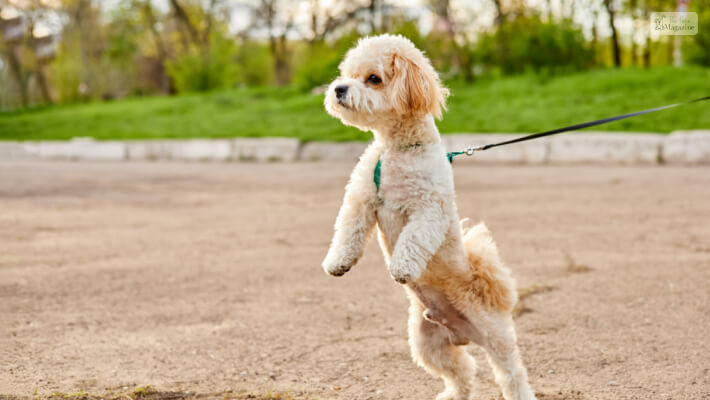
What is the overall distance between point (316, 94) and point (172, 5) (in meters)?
16.6

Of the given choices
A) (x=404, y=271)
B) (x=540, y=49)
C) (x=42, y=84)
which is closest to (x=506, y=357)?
(x=404, y=271)

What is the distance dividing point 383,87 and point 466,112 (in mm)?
12576

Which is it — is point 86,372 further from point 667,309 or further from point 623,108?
point 623,108

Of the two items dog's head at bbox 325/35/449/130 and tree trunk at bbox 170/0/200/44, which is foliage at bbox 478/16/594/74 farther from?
tree trunk at bbox 170/0/200/44

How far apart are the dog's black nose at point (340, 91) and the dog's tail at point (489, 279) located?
92 cm

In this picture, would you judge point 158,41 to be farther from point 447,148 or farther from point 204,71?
point 447,148

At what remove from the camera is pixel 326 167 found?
12.3 metres

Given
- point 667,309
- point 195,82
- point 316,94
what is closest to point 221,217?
point 667,309

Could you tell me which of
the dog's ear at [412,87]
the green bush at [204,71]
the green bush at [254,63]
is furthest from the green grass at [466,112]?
the green bush at [254,63]

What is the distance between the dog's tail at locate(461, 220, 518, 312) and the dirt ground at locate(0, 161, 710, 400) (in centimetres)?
63

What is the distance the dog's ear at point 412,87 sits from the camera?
2.64m

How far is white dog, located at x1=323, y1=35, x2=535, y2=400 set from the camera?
2637 millimetres

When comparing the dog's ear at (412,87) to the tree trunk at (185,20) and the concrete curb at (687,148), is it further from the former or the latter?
the tree trunk at (185,20)

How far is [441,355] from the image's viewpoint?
2998 mm
